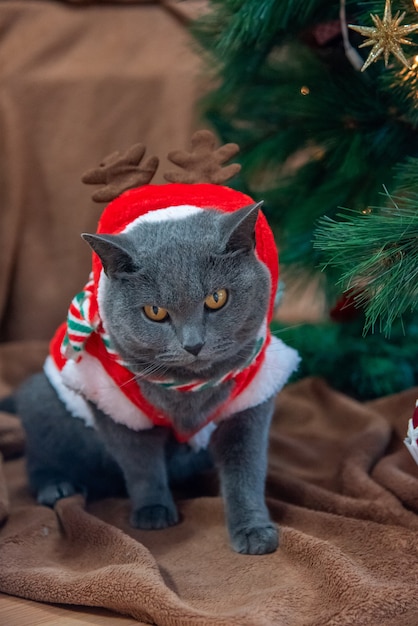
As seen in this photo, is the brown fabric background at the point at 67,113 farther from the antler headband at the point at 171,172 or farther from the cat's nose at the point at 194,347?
the cat's nose at the point at 194,347

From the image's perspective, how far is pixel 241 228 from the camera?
0.88m

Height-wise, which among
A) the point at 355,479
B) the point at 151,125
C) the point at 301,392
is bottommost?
the point at 301,392

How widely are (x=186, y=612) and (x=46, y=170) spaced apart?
41.8 inches

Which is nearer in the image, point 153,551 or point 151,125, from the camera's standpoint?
point 153,551

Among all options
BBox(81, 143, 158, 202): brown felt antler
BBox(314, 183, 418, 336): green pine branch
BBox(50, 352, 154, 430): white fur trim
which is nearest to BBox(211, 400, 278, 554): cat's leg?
BBox(50, 352, 154, 430): white fur trim

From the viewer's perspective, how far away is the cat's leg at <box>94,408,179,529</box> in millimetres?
1019

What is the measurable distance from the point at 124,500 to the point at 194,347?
0.39 metres

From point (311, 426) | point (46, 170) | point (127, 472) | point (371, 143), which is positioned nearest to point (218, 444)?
point (127, 472)

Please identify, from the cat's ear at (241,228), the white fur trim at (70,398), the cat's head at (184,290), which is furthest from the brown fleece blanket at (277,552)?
the cat's ear at (241,228)

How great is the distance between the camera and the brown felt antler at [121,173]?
3.37 ft

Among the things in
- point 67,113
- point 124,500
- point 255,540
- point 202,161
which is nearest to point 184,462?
Result: point 124,500

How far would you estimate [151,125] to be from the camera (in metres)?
1.64

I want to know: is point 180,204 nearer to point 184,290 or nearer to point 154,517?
point 184,290

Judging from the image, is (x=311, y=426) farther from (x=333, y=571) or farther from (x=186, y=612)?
(x=186, y=612)
